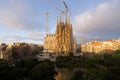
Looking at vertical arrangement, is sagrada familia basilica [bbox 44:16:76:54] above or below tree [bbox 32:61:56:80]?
above

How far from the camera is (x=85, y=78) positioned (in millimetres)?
30078

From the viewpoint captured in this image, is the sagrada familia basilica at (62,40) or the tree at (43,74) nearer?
the tree at (43,74)

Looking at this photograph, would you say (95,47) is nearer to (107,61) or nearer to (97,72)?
(107,61)

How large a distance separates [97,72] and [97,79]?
4.18m

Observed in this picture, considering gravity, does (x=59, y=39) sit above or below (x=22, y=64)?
above

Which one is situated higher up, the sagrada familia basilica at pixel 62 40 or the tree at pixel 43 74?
the sagrada familia basilica at pixel 62 40

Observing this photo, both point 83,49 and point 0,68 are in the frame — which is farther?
point 83,49

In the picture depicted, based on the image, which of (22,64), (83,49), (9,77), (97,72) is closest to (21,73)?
(9,77)

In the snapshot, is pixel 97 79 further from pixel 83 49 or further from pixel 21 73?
pixel 83 49

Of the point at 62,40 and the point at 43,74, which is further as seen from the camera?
the point at 62,40

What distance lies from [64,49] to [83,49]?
51.7 metres

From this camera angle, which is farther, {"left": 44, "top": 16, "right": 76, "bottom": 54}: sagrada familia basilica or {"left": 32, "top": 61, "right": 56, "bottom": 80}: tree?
{"left": 44, "top": 16, "right": 76, "bottom": 54}: sagrada familia basilica

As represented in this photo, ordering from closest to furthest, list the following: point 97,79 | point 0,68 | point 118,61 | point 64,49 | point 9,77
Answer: point 97,79
point 9,77
point 0,68
point 118,61
point 64,49

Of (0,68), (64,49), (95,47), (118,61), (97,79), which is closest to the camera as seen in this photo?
(97,79)
